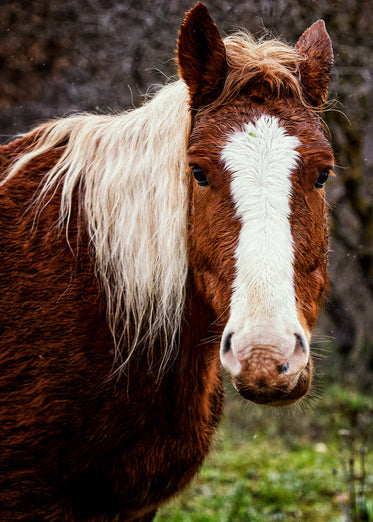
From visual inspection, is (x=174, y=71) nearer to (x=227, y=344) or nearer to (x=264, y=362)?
(x=227, y=344)

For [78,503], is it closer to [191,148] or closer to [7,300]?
[7,300]

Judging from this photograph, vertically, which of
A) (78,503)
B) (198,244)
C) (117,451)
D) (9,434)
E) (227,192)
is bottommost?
(78,503)

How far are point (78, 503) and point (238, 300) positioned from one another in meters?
1.37

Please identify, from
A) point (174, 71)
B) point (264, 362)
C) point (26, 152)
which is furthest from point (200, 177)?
point (174, 71)

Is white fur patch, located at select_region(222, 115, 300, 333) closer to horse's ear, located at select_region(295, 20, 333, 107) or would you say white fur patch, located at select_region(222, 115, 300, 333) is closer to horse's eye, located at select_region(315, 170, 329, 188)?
horse's eye, located at select_region(315, 170, 329, 188)

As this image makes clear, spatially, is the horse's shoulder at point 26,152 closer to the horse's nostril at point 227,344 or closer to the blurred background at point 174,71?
the horse's nostril at point 227,344

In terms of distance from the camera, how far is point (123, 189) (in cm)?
268

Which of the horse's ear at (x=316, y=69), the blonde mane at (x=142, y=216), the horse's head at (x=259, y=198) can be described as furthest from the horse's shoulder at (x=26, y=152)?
the horse's ear at (x=316, y=69)

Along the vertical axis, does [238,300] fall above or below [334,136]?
above

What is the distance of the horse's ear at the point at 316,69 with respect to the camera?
2.52m

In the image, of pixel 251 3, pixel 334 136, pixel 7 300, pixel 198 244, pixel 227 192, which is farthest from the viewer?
pixel 334 136

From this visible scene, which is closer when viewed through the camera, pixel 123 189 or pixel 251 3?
pixel 123 189

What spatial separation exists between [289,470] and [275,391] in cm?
450

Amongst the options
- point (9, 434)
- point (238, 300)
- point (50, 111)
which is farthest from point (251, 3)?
point (9, 434)
